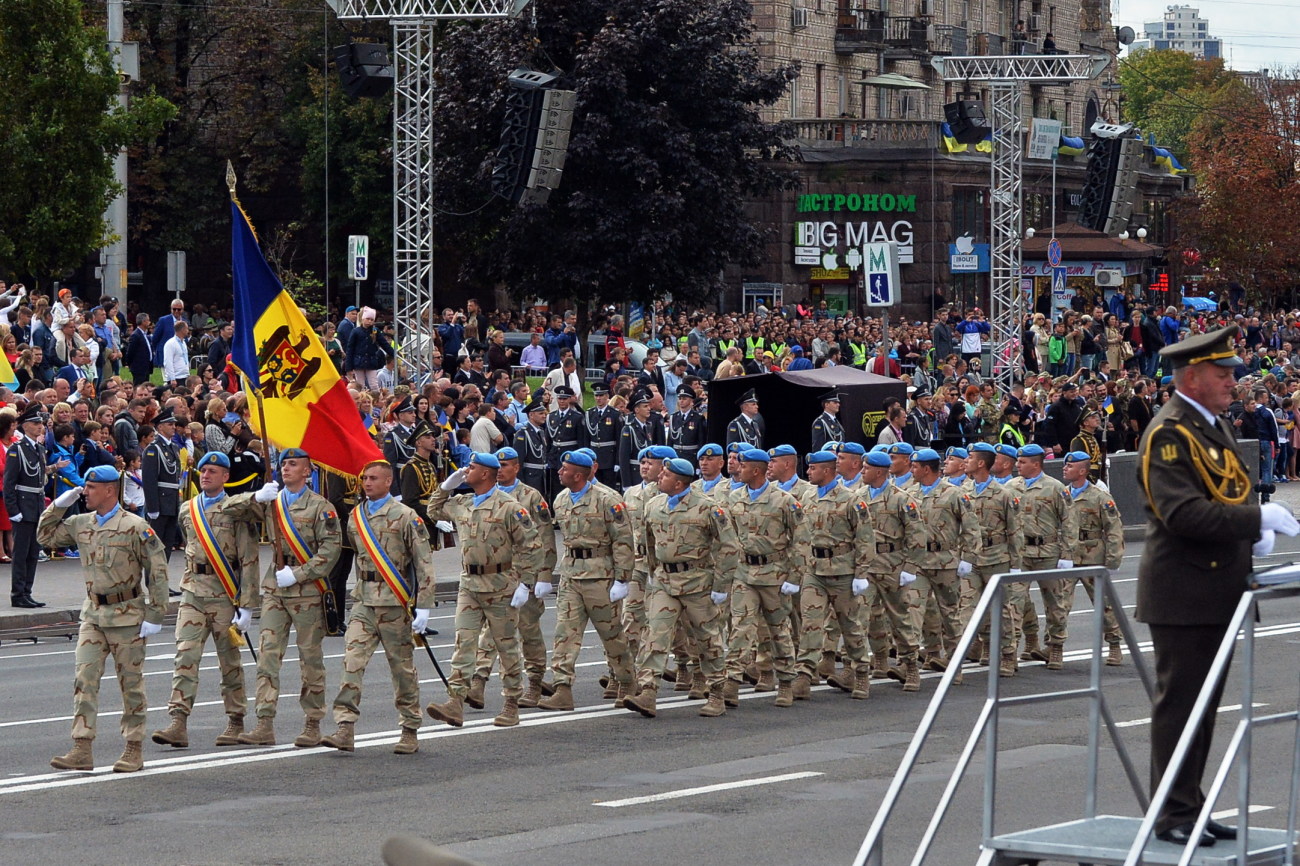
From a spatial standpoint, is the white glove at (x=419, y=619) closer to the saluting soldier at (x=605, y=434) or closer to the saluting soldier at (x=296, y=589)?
the saluting soldier at (x=296, y=589)

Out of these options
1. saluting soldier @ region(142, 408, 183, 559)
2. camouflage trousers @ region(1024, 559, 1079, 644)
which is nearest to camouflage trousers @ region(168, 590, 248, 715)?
camouflage trousers @ region(1024, 559, 1079, 644)

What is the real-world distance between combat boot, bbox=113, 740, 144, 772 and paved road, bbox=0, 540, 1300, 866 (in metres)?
0.13

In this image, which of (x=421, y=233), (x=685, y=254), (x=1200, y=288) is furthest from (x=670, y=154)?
(x=1200, y=288)

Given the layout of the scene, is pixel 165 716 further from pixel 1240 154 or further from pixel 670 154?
pixel 1240 154

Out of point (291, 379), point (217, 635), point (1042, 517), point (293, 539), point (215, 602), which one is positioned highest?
point (291, 379)

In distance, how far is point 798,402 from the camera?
27.0 metres

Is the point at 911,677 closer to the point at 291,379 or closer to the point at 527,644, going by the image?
the point at 527,644

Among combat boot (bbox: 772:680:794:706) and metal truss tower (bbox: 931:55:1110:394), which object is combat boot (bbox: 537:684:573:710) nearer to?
combat boot (bbox: 772:680:794:706)

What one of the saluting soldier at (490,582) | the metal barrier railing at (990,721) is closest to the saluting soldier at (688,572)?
the saluting soldier at (490,582)

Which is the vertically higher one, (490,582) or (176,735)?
(490,582)

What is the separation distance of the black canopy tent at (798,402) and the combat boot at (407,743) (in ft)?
46.6

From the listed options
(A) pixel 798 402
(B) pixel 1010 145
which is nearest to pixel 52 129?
(A) pixel 798 402

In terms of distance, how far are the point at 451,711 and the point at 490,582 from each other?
92cm

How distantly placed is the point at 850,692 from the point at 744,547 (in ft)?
4.87
